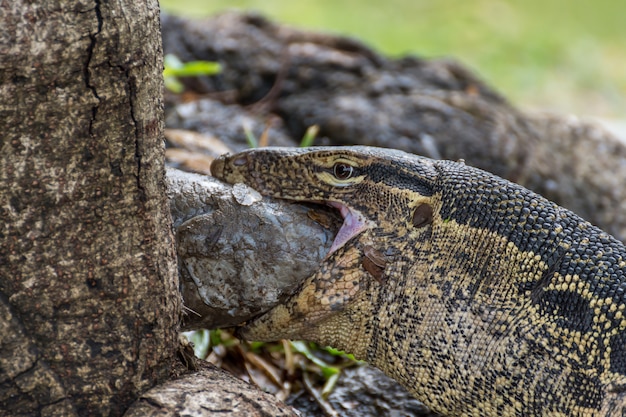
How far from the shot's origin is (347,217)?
319 centimetres

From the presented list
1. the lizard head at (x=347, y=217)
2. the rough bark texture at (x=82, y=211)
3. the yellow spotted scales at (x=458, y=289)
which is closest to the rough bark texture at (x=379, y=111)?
the lizard head at (x=347, y=217)

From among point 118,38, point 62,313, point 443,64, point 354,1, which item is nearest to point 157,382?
point 62,313

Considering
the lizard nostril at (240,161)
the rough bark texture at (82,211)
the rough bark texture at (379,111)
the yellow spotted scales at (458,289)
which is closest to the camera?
the rough bark texture at (82,211)

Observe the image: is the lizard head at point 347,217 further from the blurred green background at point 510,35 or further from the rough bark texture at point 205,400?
the blurred green background at point 510,35

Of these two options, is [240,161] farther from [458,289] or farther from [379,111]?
[379,111]

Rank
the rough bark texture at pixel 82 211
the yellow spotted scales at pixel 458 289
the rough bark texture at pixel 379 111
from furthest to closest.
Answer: the rough bark texture at pixel 379 111
the yellow spotted scales at pixel 458 289
the rough bark texture at pixel 82 211

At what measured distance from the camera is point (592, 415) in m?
2.84

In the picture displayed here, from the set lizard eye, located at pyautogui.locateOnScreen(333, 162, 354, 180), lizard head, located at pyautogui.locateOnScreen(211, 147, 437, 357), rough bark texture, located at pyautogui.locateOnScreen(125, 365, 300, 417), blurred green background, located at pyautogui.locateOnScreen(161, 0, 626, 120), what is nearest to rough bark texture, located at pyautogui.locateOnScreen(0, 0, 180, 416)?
rough bark texture, located at pyautogui.locateOnScreen(125, 365, 300, 417)

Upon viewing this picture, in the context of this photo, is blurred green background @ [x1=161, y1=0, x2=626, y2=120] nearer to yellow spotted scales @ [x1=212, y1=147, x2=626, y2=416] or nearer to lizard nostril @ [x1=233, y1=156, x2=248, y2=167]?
lizard nostril @ [x1=233, y1=156, x2=248, y2=167]

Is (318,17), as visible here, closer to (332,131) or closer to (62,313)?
(332,131)

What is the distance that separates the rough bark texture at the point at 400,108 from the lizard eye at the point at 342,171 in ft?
8.26

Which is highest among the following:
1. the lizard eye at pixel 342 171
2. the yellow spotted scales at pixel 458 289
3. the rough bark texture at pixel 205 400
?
the lizard eye at pixel 342 171

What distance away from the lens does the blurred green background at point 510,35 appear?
12641mm

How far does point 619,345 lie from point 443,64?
14.4 ft
